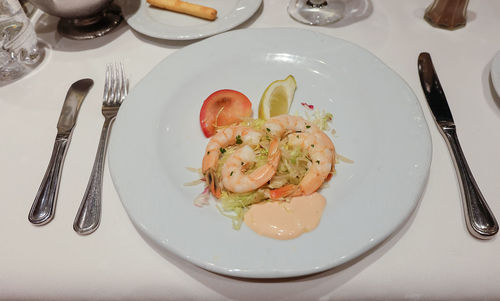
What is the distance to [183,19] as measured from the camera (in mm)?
1783

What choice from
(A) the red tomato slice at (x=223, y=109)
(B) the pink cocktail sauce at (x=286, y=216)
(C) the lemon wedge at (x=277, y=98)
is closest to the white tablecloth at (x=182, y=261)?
(B) the pink cocktail sauce at (x=286, y=216)

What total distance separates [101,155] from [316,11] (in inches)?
50.2

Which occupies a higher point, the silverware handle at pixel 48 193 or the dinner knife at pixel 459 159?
the dinner knife at pixel 459 159

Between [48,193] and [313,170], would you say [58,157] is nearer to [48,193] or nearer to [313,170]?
[48,193]

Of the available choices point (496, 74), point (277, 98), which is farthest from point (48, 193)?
point (496, 74)

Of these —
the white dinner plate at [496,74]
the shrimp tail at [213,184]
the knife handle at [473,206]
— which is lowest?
the shrimp tail at [213,184]

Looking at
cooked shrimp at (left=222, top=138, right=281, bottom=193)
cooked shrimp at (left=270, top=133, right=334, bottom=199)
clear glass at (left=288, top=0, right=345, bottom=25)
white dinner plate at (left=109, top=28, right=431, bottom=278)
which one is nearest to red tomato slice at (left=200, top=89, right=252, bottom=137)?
white dinner plate at (left=109, top=28, right=431, bottom=278)

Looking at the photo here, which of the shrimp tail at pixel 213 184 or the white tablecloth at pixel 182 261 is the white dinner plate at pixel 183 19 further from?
the shrimp tail at pixel 213 184

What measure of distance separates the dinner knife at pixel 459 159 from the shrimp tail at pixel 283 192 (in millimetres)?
517

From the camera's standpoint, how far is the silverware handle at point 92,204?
3.61 feet

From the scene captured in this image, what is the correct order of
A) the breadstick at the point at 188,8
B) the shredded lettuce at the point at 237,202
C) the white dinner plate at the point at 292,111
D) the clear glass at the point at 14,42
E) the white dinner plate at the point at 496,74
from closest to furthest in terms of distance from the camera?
the white dinner plate at the point at 292,111 < the shredded lettuce at the point at 237,202 < the white dinner plate at the point at 496,74 < the clear glass at the point at 14,42 < the breadstick at the point at 188,8

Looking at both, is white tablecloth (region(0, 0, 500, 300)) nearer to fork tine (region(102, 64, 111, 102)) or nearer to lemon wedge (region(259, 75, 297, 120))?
fork tine (region(102, 64, 111, 102))

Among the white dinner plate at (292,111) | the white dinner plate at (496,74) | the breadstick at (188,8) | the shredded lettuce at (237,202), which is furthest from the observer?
the breadstick at (188,8)

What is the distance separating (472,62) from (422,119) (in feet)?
1.95
